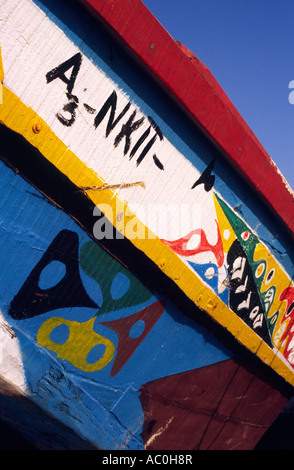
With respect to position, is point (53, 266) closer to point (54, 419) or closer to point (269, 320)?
point (54, 419)

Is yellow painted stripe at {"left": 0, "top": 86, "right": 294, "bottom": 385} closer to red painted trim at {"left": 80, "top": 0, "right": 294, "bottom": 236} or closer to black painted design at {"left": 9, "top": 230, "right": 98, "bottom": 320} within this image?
black painted design at {"left": 9, "top": 230, "right": 98, "bottom": 320}

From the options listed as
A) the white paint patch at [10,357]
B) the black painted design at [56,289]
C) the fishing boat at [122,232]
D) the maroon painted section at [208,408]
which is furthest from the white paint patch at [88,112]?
the maroon painted section at [208,408]

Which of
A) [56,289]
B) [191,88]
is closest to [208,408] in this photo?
[56,289]

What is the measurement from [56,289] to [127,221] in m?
0.48

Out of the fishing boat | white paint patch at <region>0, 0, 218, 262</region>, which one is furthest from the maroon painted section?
white paint patch at <region>0, 0, 218, 262</region>

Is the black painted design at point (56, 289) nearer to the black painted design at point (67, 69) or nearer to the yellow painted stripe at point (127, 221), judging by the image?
the yellow painted stripe at point (127, 221)

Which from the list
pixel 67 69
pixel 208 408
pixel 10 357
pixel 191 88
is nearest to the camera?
pixel 67 69

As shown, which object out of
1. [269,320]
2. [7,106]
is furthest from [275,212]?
[7,106]

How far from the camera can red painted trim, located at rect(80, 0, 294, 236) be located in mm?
1437

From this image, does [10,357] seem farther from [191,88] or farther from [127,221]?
[191,88]

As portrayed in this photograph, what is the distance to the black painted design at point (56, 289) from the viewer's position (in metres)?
1.56

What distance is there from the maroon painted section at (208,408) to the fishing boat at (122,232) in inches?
0.6

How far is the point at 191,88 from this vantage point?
5.59ft

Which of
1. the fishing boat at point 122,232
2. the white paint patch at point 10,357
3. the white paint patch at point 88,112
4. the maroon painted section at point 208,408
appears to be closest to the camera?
the white paint patch at point 88,112
